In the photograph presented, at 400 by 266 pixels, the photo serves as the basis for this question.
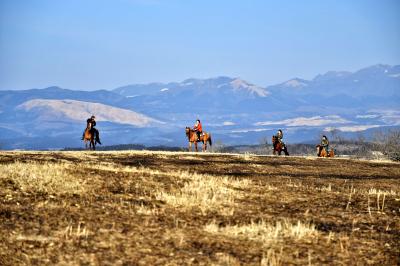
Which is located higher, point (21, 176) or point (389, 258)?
point (21, 176)

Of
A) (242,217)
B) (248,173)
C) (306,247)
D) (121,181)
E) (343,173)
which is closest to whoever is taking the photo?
(306,247)

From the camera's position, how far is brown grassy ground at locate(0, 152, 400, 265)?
539 inches

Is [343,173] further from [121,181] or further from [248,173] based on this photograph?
[121,181]

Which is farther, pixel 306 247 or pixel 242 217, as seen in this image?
pixel 242 217

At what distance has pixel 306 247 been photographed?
1478cm

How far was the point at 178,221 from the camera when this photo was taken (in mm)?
16953

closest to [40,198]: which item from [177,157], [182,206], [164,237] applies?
[182,206]

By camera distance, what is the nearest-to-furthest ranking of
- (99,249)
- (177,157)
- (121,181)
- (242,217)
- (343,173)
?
(99,249), (242,217), (121,181), (343,173), (177,157)

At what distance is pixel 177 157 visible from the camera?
43781mm

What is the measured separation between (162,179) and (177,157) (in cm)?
1903

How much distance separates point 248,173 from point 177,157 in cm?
976

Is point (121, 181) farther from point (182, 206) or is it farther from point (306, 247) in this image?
point (306, 247)

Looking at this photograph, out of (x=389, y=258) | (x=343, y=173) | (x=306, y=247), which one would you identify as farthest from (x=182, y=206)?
(x=343, y=173)

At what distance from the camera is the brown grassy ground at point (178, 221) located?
13.7m
